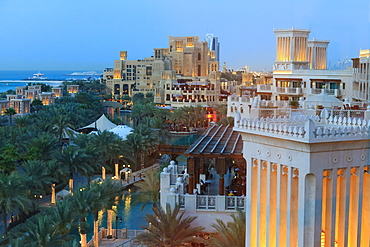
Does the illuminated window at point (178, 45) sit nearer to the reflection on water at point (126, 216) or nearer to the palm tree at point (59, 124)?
the palm tree at point (59, 124)

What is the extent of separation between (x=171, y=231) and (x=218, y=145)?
2.99m

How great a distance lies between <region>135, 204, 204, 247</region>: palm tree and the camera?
32.7 feet

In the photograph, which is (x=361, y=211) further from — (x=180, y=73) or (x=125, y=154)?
(x=180, y=73)

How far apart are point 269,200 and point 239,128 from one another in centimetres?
117

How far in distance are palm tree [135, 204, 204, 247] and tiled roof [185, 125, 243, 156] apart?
1.60 meters

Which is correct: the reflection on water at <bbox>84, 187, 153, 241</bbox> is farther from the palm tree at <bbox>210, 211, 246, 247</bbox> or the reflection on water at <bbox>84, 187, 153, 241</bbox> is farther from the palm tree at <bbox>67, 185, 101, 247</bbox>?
the palm tree at <bbox>210, 211, 246, 247</bbox>

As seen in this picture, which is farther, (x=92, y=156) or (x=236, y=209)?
(x=92, y=156)

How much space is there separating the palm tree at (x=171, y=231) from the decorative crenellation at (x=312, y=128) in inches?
117

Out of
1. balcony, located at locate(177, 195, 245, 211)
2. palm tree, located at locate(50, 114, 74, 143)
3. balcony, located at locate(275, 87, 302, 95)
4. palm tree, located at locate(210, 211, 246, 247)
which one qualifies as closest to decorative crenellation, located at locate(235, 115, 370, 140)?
palm tree, located at locate(210, 211, 246, 247)

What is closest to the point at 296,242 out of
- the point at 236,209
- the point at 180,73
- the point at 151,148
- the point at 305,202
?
the point at 305,202

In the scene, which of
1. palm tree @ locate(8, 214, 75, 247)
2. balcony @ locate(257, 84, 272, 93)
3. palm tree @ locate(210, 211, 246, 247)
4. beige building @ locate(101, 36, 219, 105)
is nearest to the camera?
palm tree @ locate(210, 211, 246, 247)

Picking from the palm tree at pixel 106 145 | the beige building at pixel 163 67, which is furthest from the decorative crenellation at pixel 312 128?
the beige building at pixel 163 67

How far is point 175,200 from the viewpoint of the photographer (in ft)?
33.7

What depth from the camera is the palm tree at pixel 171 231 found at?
9.97 m
